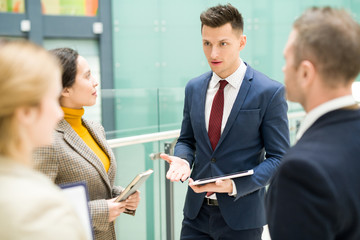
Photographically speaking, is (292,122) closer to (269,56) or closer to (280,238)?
(269,56)

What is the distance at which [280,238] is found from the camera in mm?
1270

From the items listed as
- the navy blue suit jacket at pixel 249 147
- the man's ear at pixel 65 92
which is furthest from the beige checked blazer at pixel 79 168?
the navy blue suit jacket at pixel 249 147

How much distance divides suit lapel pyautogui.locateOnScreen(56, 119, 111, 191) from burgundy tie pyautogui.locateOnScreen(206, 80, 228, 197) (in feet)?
2.19

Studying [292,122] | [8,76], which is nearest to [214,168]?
[8,76]

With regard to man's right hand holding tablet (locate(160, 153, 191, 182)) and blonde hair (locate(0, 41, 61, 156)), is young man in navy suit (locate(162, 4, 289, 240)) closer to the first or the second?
man's right hand holding tablet (locate(160, 153, 191, 182))

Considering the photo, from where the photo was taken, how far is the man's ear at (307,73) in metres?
1.30

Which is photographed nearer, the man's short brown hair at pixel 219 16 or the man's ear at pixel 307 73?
the man's ear at pixel 307 73

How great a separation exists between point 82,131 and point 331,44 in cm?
139

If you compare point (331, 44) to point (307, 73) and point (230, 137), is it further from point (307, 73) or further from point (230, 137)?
point (230, 137)

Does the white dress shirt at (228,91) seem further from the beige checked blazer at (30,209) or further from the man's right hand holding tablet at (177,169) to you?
the beige checked blazer at (30,209)

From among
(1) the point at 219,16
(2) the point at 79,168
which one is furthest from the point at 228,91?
(2) the point at 79,168

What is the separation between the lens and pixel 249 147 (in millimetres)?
2449

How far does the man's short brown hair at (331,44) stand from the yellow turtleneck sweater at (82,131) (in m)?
1.27

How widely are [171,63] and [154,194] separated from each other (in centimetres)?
350
